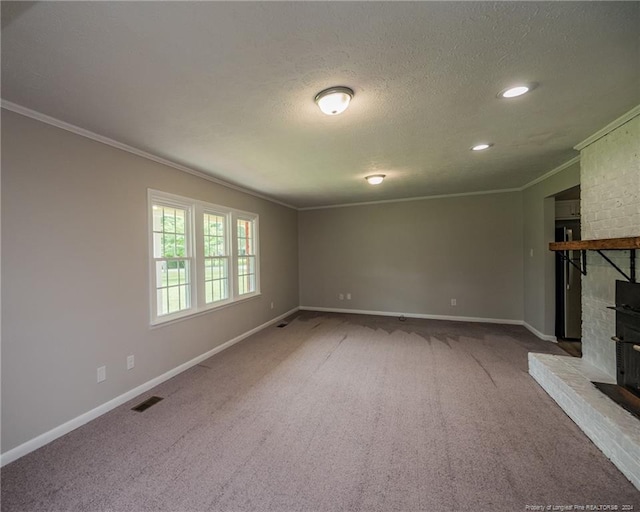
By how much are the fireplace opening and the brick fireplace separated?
98 mm

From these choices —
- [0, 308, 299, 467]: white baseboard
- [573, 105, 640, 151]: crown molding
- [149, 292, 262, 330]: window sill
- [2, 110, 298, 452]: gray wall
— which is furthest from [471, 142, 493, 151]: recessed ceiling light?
[0, 308, 299, 467]: white baseboard

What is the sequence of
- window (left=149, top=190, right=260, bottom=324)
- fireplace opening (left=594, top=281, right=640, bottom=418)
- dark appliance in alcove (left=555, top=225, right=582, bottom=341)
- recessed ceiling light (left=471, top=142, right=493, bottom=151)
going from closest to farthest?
fireplace opening (left=594, top=281, right=640, bottom=418), recessed ceiling light (left=471, top=142, right=493, bottom=151), window (left=149, top=190, right=260, bottom=324), dark appliance in alcove (left=555, top=225, right=582, bottom=341)

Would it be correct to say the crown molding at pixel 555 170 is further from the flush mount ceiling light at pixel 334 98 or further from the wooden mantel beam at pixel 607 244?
the flush mount ceiling light at pixel 334 98

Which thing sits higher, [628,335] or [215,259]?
[215,259]

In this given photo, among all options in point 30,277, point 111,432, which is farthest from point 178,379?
point 30,277

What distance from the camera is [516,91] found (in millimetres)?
1775

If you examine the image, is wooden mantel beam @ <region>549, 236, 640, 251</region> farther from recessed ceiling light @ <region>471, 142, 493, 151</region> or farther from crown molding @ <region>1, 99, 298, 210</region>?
crown molding @ <region>1, 99, 298, 210</region>

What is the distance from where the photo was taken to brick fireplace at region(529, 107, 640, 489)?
1.84 m

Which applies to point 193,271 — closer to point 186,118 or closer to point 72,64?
point 186,118

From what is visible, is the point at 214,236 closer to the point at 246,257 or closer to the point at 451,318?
the point at 246,257

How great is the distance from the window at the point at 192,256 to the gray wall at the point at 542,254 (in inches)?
183

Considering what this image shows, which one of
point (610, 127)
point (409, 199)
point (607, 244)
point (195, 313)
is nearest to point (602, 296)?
point (607, 244)

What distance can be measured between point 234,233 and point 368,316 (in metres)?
3.30

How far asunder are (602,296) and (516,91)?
7.06ft
